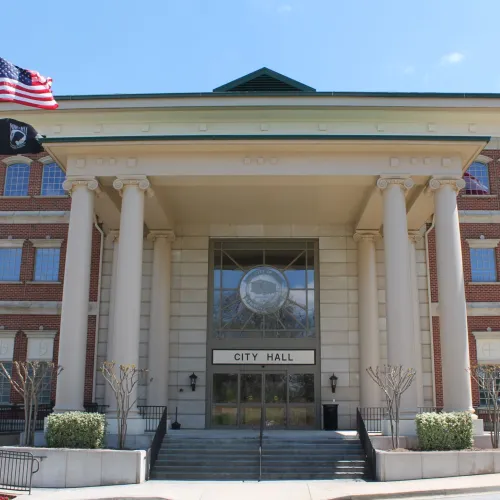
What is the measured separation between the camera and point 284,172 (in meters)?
21.4

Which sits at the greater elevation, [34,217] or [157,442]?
[34,217]

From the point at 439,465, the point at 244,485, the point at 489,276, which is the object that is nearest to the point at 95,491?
the point at 244,485

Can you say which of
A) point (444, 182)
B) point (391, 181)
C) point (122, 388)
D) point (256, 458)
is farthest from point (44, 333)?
point (444, 182)

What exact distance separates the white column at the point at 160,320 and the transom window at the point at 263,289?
195cm

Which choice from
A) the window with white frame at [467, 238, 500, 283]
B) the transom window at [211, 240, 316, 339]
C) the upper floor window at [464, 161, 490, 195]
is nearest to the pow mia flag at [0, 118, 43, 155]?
the transom window at [211, 240, 316, 339]

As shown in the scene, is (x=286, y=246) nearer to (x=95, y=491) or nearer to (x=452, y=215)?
(x=452, y=215)

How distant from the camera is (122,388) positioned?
Answer: 1894 cm

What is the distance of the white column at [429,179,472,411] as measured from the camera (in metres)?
19.7

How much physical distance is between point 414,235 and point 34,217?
15515 millimetres

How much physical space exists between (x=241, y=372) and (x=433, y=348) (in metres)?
7.51

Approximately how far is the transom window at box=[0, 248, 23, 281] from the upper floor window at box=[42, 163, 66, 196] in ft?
8.92

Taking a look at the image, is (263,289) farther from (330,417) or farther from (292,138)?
(292,138)

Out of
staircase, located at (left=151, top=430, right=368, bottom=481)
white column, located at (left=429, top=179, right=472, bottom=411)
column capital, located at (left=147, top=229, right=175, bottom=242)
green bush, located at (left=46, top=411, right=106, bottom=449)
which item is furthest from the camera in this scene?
column capital, located at (left=147, top=229, right=175, bottom=242)

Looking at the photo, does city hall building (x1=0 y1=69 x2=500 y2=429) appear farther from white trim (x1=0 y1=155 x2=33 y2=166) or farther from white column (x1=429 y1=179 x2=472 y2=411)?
white column (x1=429 y1=179 x2=472 y2=411)
